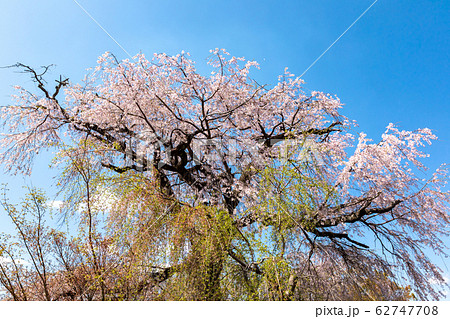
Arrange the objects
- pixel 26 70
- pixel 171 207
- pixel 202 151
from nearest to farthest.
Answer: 1. pixel 171 207
2. pixel 26 70
3. pixel 202 151

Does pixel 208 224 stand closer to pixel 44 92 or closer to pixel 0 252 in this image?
pixel 0 252

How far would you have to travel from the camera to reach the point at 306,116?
554cm

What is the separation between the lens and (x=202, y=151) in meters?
5.20

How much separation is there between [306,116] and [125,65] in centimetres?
338

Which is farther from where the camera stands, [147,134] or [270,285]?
[147,134]

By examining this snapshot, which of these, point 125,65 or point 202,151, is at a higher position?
point 125,65

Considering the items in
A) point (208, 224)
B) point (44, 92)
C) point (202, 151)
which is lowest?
point (208, 224)
